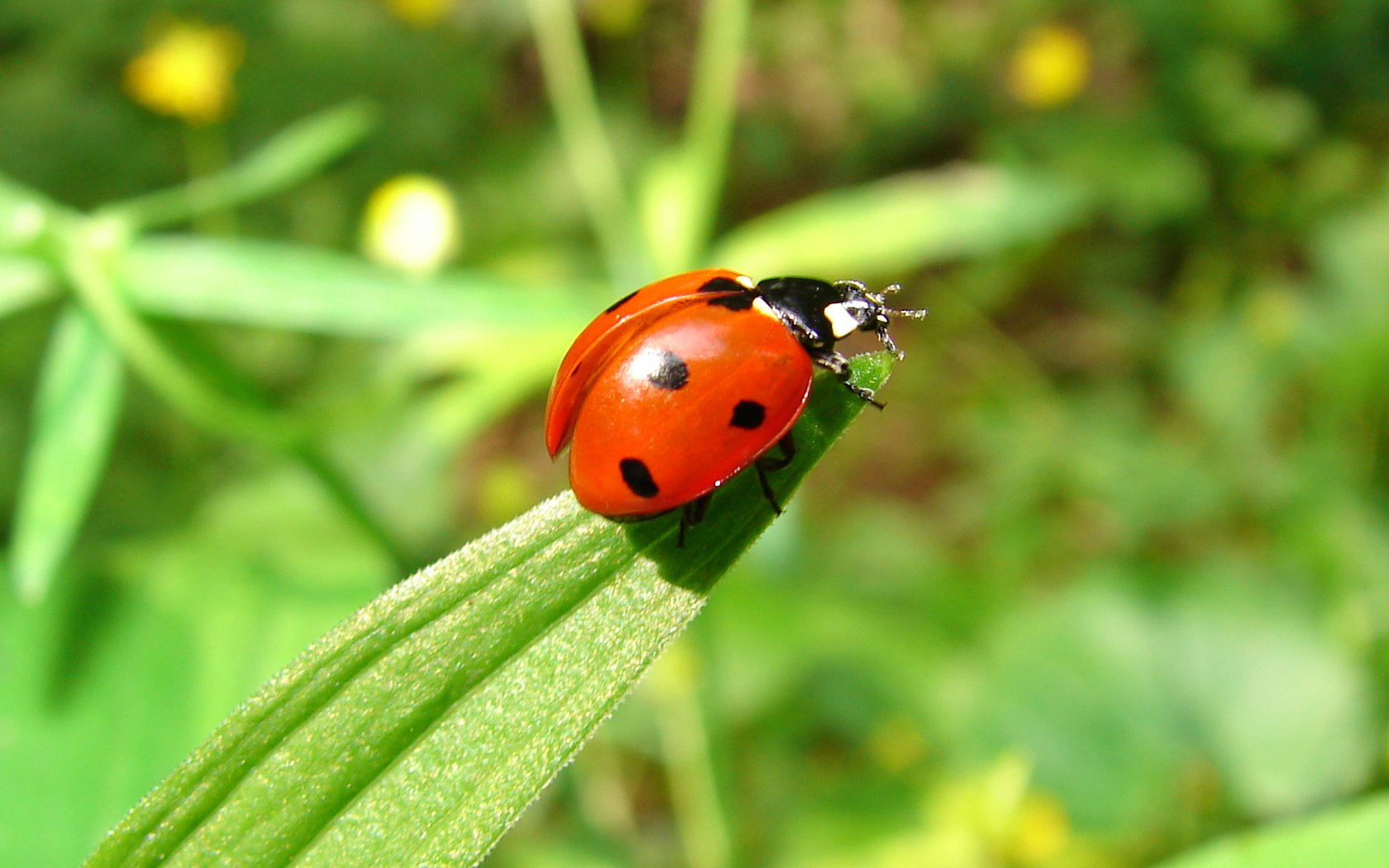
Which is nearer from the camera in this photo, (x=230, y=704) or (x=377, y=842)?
(x=377, y=842)

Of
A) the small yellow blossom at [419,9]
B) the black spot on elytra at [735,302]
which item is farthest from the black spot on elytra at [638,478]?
the small yellow blossom at [419,9]

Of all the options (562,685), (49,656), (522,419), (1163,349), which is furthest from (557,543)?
(1163,349)

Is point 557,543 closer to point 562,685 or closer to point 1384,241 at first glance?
point 562,685

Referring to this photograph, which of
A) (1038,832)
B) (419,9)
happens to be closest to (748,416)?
(1038,832)

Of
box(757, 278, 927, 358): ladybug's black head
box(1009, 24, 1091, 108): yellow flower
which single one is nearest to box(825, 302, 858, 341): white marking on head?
Answer: box(757, 278, 927, 358): ladybug's black head

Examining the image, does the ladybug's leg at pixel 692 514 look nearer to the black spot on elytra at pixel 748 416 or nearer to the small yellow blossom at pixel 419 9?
the black spot on elytra at pixel 748 416

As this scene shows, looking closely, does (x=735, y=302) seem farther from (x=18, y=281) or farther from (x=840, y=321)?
(x=18, y=281)

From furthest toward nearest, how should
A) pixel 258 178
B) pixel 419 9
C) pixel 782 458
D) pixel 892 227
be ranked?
pixel 419 9 < pixel 892 227 < pixel 258 178 < pixel 782 458

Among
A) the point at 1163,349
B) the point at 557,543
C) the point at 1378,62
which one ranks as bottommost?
the point at 1163,349
